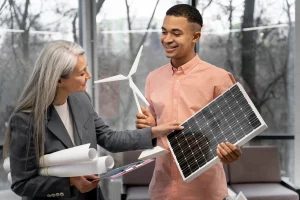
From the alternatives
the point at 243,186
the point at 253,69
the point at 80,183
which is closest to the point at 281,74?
the point at 253,69

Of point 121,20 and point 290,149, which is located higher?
point 121,20

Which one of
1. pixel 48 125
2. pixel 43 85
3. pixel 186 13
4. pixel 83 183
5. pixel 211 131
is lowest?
pixel 83 183

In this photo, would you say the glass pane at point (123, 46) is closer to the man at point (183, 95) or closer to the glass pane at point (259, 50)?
the glass pane at point (259, 50)

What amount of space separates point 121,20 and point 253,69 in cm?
154

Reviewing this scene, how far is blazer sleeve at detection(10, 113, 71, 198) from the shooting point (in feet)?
6.50

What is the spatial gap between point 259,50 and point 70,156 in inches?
165

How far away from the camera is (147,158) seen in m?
2.29

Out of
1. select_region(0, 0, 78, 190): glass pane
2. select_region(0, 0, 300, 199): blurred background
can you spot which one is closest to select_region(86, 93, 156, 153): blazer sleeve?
select_region(0, 0, 78, 190): glass pane

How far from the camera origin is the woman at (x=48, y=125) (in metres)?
1.98

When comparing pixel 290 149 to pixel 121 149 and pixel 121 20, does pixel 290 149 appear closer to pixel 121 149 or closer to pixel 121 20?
pixel 121 20

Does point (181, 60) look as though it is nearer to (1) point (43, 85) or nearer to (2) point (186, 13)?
(2) point (186, 13)

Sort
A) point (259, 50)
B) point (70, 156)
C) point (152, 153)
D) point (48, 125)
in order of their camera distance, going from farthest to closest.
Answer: point (259, 50)
point (152, 153)
point (48, 125)
point (70, 156)

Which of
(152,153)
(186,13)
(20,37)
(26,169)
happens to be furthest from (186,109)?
(20,37)

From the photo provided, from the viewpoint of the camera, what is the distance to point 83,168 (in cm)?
195
